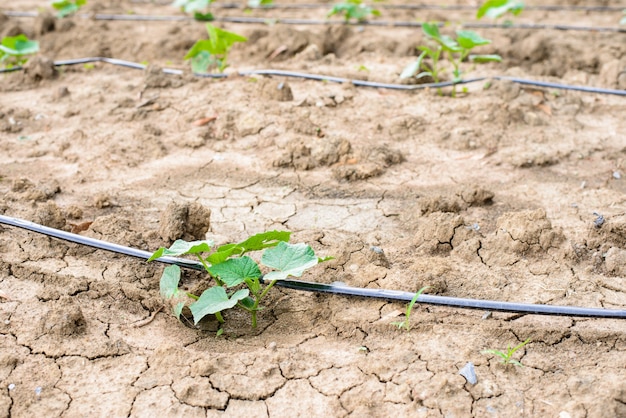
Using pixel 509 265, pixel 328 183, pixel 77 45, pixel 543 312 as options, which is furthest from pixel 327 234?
pixel 77 45

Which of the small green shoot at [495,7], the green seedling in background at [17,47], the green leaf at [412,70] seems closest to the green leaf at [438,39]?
the green leaf at [412,70]

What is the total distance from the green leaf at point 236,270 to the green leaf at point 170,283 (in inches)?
6.9

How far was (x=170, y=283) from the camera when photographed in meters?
2.50

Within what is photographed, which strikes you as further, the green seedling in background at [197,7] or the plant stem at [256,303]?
the green seedling in background at [197,7]

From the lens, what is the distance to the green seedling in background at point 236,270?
2.34m

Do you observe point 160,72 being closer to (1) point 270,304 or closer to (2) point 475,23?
(1) point 270,304

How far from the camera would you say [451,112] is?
4281 millimetres

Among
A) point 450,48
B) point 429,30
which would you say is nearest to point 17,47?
point 429,30

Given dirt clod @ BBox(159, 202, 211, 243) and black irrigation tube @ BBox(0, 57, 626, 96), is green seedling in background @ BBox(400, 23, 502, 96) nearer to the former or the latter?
black irrigation tube @ BBox(0, 57, 626, 96)

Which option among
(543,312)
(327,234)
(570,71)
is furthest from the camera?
(570,71)

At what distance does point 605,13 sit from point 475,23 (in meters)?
1.44

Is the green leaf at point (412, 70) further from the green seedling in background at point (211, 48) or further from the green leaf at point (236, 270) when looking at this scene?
the green leaf at point (236, 270)

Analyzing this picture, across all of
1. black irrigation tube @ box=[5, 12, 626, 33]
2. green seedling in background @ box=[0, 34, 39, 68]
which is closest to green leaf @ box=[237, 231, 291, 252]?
green seedling in background @ box=[0, 34, 39, 68]

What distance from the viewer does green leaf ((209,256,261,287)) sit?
2373 millimetres
